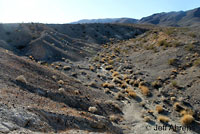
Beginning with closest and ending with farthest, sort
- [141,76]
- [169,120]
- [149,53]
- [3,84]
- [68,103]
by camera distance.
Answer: [3,84], [68,103], [169,120], [141,76], [149,53]

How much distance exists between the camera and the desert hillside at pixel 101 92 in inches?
330

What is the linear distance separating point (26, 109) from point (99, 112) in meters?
6.47

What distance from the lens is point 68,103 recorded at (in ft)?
40.4

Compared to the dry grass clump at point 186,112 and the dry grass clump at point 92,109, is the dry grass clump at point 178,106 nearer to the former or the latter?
the dry grass clump at point 186,112

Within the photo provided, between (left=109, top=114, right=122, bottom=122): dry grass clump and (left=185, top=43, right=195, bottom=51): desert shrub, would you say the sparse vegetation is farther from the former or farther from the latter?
(left=109, top=114, right=122, bottom=122): dry grass clump

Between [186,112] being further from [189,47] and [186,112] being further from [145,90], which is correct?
[189,47]

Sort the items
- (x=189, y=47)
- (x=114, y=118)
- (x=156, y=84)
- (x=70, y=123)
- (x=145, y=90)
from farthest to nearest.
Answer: (x=189, y=47) → (x=156, y=84) → (x=145, y=90) → (x=114, y=118) → (x=70, y=123)

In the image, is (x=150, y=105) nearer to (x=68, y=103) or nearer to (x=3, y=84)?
(x=68, y=103)

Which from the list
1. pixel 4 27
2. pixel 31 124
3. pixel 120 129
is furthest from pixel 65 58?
pixel 31 124

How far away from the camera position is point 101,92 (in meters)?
17.9

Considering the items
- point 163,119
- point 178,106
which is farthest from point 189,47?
point 163,119

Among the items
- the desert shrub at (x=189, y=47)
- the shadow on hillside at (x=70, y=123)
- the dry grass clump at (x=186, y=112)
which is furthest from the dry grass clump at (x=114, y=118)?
the desert shrub at (x=189, y=47)

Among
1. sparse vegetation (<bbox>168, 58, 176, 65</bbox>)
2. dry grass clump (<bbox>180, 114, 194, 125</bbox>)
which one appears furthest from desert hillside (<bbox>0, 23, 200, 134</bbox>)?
sparse vegetation (<bbox>168, 58, 176, 65</bbox>)

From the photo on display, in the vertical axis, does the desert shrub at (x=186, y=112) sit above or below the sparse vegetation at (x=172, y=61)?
below
